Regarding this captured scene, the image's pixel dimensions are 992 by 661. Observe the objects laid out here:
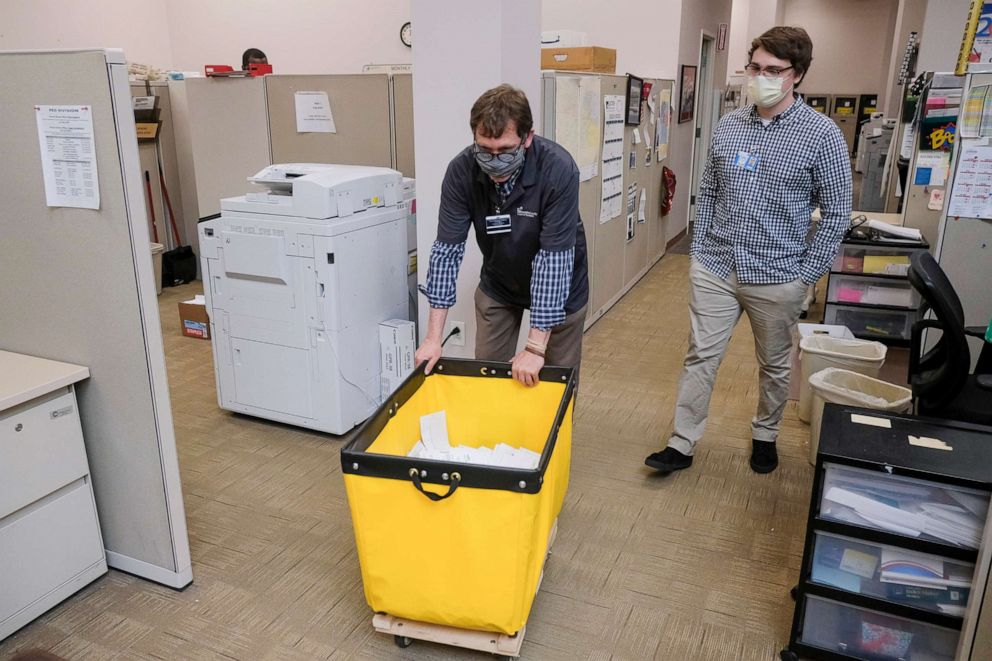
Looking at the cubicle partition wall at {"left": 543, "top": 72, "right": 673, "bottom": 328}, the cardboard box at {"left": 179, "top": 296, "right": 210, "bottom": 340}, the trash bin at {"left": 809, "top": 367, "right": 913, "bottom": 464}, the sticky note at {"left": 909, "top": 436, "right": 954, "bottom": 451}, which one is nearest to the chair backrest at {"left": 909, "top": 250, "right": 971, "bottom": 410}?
the trash bin at {"left": 809, "top": 367, "right": 913, "bottom": 464}

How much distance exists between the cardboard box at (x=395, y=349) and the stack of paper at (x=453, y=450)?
0.99 m

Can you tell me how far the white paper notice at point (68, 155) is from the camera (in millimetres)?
1764

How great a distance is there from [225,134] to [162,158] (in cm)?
100

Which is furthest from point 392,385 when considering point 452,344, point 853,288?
point 853,288

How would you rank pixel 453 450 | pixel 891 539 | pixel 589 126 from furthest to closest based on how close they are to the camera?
pixel 589 126, pixel 453 450, pixel 891 539

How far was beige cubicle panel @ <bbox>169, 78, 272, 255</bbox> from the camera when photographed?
4.34 meters

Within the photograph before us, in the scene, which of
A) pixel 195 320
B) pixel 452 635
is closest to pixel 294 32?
pixel 195 320

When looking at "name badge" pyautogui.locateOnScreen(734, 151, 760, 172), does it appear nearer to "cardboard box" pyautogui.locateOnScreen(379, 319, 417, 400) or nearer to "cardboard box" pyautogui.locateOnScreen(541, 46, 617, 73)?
"cardboard box" pyautogui.locateOnScreen(379, 319, 417, 400)

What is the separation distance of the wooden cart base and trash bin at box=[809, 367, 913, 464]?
1388 mm

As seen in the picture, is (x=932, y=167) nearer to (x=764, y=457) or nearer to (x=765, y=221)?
(x=765, y=221)

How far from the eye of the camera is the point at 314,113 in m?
4.14

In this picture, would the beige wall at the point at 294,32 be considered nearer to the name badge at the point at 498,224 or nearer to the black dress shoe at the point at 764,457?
the name badge at the point at 498,224

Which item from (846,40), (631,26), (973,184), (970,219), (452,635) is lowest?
(452,635)

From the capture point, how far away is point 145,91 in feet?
16.4
